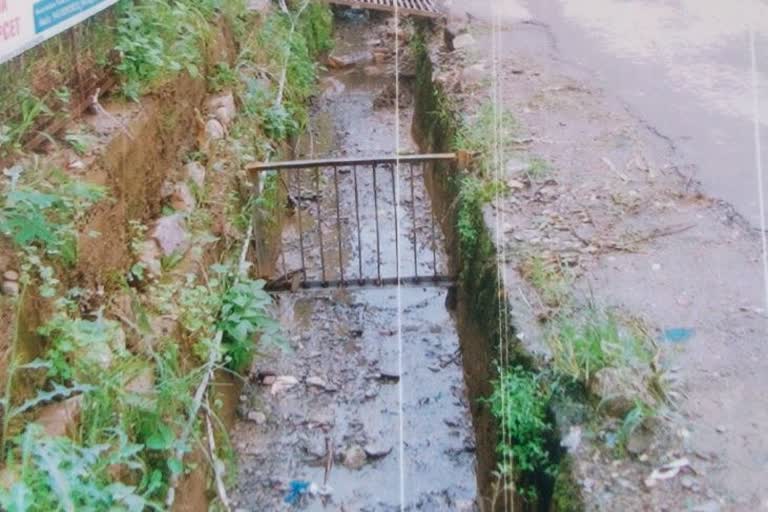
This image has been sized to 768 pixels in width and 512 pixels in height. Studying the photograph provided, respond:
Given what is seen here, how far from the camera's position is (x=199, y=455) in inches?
140

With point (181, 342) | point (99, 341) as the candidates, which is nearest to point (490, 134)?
point (181, 342)

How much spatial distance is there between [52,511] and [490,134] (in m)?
3.63

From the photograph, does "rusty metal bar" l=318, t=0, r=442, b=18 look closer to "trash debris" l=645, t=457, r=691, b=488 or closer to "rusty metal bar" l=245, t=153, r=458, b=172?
"rusty metal bar" l=245, t=153, r=458, b=172

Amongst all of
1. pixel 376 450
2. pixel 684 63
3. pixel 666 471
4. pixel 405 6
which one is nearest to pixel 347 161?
pixel 376 450

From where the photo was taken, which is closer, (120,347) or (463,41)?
(120,347)

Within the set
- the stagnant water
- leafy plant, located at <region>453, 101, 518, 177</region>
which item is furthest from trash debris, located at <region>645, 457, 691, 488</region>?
leafy plant, located at <region>453, 101, 518, 177</region>

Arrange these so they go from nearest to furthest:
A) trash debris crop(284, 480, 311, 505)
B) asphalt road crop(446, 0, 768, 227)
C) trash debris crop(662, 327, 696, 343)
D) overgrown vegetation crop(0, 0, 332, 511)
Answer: overgrown vegetation crop(0, 0, 332, 511), trash debris crop(662, 327, 696, 343), trash debris crop(284, 480, 311, 505), asphalt road crop(446, 0, 768, 227)

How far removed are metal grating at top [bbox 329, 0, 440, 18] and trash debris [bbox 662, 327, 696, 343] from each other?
507 centimetres

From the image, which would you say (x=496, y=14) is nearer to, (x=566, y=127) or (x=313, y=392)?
(x=566, y=127)

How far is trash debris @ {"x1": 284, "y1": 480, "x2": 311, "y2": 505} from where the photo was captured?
382 cm

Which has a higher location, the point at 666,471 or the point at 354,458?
the point at 666,471

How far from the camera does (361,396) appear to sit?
4.46 meters

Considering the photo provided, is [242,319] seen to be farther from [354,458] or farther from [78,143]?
[78,143]

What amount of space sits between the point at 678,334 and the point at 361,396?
68.1 inches
